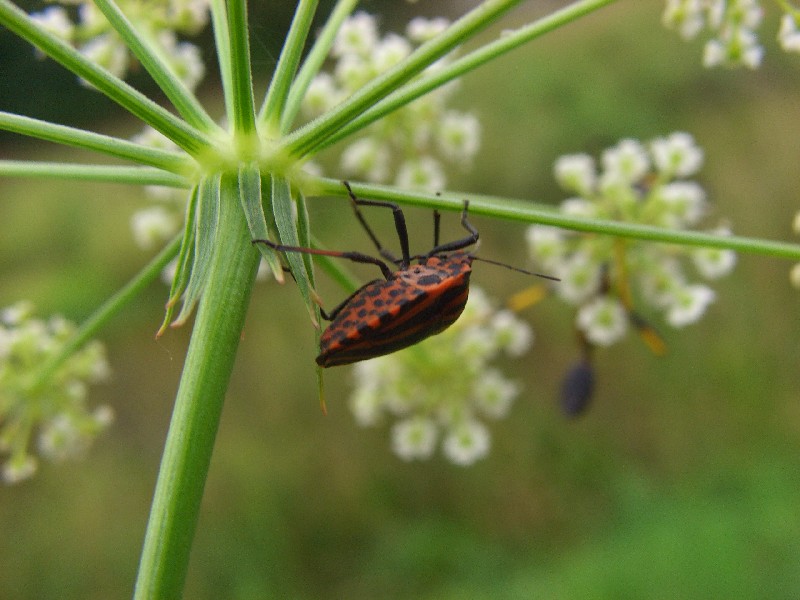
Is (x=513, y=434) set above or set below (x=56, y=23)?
below

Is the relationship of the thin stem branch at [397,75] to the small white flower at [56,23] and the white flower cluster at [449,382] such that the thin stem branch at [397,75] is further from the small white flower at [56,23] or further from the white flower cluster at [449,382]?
the small white flower at [56,23]

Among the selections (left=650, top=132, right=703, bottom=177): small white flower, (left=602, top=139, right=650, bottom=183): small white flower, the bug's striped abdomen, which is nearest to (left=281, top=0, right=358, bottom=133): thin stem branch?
the bug's striped abdomen

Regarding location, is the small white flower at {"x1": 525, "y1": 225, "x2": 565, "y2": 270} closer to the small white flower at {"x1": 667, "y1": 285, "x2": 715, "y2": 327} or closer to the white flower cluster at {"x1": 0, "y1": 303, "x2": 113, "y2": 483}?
the small white flower at {"x1": 667, "y1": 285, "x2": 715, "y2": 327}

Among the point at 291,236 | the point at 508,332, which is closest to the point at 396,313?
the point at 291,236

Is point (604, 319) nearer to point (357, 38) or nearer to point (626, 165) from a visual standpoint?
point (626, 165)

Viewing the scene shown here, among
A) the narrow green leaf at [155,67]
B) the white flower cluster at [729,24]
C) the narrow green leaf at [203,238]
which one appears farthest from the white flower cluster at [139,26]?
the white flower cluster at [729,24]

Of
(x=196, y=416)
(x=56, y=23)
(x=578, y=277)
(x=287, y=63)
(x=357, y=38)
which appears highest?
(x=56, y=23)
